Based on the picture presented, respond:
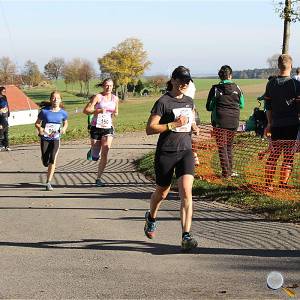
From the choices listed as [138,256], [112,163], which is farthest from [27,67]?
[138,256]

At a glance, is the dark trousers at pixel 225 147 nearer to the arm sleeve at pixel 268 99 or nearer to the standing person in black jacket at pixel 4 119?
the arm sleeve at pixel 268 99

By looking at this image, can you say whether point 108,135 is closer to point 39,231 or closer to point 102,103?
point 102,103

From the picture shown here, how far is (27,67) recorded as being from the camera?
130 metres

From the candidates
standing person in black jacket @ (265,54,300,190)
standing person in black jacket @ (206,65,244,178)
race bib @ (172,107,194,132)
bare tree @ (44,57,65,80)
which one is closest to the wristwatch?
race bib @ (172,107,194,132)

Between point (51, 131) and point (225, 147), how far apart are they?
3231 millimetres

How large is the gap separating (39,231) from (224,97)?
4435 mm

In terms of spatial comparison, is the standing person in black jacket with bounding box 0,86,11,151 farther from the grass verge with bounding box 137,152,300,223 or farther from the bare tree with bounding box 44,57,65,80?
the bare tree with bounding box 44,57,65,80

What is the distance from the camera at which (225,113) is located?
10.4 meters

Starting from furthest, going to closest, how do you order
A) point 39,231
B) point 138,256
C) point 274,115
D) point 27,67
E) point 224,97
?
point 27,67 → point 224,97 → point 274,115 → point 39,231 → point 138,256

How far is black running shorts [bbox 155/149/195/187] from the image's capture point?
637cm

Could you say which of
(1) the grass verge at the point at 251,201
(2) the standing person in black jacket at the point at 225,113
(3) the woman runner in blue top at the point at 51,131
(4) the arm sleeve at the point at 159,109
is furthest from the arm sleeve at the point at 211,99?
(4) the arm sleeve at the point at 159,109

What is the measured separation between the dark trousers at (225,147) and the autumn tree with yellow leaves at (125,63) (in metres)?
84.8

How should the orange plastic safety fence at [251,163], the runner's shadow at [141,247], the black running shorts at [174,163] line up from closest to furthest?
the runner's shadow at [141,247] → the black running shorts at [174,163] → the orange plastic safety fence at [251,163]

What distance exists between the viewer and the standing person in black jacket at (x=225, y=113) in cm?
1021
